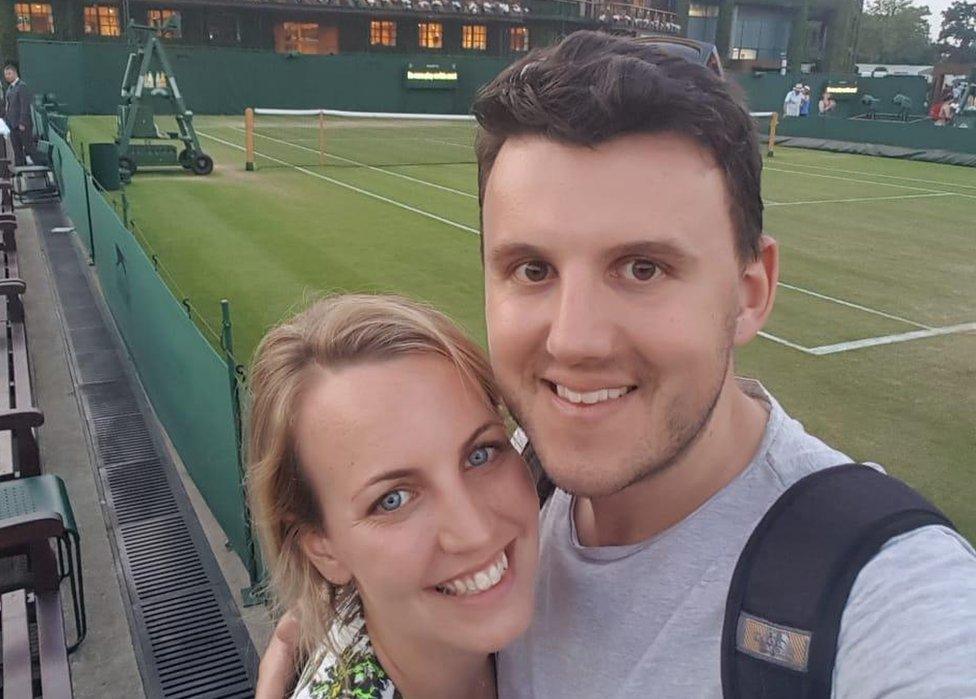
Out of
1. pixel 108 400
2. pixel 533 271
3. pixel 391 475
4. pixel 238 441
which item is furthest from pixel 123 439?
pixel 533 271

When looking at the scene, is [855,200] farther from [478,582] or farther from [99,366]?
[478,582]

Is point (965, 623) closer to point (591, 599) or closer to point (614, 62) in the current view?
point (591, 599)

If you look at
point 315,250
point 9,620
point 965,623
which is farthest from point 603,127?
point 315,250

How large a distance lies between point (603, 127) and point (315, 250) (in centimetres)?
1225

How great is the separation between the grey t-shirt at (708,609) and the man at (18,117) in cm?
2114

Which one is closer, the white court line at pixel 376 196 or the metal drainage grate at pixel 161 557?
the metal drainage grate at pixel 161 557

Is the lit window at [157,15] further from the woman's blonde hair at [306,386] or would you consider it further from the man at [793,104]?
the woman's blonde hair at [306,386]

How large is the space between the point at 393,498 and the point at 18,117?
21.4 meters

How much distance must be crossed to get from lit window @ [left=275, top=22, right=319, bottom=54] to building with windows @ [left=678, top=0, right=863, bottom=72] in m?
28.0

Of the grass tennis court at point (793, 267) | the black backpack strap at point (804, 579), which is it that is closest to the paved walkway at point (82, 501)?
the grass tennis court at point (793, 267)

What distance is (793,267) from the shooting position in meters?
13.6

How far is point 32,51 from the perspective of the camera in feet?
113

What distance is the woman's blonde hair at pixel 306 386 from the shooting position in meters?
2.09

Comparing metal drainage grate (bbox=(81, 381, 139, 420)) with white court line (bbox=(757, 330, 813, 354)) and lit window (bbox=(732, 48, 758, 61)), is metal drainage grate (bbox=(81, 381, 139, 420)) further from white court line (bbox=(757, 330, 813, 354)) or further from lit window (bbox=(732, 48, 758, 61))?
lit window (bbox=(732, 48, 758, 61))
